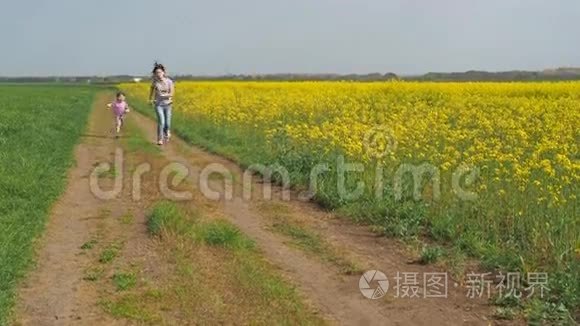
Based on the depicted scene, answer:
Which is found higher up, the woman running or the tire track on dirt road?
the woman running

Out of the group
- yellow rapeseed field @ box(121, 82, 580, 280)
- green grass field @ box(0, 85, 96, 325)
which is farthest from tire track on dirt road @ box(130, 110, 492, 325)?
green grass field @ box(0, 85, 96, 325)

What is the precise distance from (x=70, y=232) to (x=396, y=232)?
390 cm

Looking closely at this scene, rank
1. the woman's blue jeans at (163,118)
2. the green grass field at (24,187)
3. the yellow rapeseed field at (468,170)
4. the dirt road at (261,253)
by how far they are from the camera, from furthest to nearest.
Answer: the woman's blue jeans at (163,118)
the yellow rapeseed field at (468,170)
the green grass field at (24,187)
the dirt road at (261,253)

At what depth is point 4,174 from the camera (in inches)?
421

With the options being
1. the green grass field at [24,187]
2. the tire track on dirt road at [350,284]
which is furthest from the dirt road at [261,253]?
the green grass field at [24,187]

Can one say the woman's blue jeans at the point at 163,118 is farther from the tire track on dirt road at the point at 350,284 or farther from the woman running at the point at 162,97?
the tire track on dirt road at the point at 350,284

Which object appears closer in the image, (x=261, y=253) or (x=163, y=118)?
(x=261, y=253)

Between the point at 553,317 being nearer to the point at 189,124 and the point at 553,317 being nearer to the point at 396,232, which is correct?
the point at 396,232

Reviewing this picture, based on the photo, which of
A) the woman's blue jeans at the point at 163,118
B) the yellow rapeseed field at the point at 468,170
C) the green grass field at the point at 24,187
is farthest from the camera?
the woman's blue jeans at the point at 163,118

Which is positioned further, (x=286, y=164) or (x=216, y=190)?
(x=286, y=164)

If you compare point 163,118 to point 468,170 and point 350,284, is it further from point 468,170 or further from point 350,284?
point 350,284

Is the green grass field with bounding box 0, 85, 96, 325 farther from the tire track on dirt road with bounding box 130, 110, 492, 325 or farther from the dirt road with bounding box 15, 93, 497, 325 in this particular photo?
the tire track on dirt road with bounding box 130, 110, 492, 325

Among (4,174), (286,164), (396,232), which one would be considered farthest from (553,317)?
(4,174)

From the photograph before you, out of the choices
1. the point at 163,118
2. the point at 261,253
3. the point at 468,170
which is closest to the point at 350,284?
the point at 261,253
